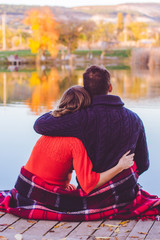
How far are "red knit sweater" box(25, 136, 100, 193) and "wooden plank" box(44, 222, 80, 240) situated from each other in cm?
20

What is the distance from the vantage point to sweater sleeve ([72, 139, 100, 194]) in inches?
96.6

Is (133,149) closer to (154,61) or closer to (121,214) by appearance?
(121,214)

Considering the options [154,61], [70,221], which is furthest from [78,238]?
[154,61]

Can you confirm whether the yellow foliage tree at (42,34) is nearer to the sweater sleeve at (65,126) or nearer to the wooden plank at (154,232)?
the sweater sleeve at (65,126)

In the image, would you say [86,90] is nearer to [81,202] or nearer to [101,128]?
[101,128]

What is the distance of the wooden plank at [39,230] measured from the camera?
2174mm

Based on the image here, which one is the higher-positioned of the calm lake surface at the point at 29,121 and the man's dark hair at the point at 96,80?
the man's dark hair at the point at 96,80

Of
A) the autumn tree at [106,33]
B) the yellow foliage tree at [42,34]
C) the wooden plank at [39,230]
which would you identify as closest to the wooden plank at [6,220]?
the wooden plank at [39,230]

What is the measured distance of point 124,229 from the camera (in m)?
2.32

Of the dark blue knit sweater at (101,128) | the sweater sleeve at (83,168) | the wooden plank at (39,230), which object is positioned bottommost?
the wooden plank at (39,230)

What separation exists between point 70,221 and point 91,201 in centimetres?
17

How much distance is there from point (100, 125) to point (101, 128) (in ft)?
0.06

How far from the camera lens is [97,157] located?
2.53 m

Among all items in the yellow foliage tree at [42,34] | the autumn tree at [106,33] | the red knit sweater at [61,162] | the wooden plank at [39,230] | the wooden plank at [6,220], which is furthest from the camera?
the autumn tree at [106,33]
